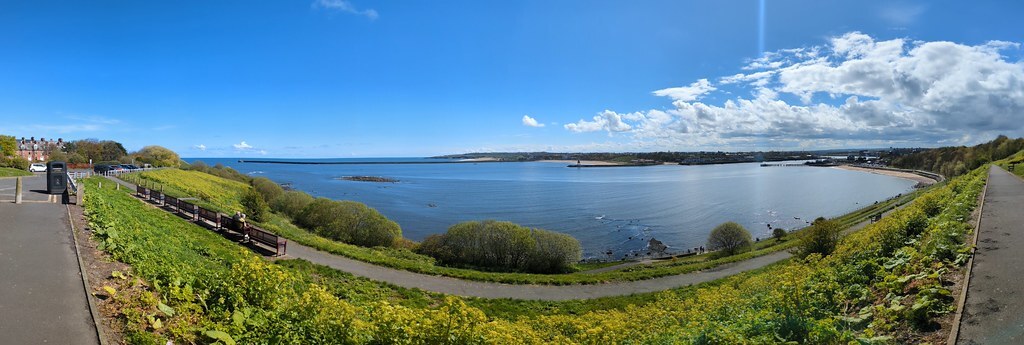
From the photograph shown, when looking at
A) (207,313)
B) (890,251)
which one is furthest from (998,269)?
(207,313)

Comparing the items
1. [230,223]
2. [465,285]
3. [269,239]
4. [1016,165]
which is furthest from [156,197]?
[1016,165]

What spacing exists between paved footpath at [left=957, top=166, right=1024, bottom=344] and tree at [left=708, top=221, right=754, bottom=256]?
28730mm

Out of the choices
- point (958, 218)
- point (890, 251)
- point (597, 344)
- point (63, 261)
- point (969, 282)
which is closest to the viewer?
point (597, 344)

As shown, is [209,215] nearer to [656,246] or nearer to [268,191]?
[268,191]

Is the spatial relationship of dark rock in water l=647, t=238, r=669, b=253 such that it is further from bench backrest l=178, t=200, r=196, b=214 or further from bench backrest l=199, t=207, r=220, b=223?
bench backrest l=178, t=200, r=196, b=214

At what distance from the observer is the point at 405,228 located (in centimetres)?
5150

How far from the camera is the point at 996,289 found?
6328 mm

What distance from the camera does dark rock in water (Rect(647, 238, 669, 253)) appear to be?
43000mm

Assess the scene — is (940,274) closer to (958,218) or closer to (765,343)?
(765,343)

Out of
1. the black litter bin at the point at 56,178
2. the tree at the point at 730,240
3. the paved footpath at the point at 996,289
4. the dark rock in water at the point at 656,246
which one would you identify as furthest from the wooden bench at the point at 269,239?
the dark rock in water at the point at 656,246

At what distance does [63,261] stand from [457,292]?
33.7ft

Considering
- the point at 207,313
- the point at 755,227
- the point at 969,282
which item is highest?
the point at 969,282

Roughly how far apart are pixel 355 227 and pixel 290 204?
11.0 metres

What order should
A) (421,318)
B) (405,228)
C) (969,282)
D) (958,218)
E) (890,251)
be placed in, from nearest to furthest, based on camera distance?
(421,318), (969,282), (890,251), (958,218), (405,228)
